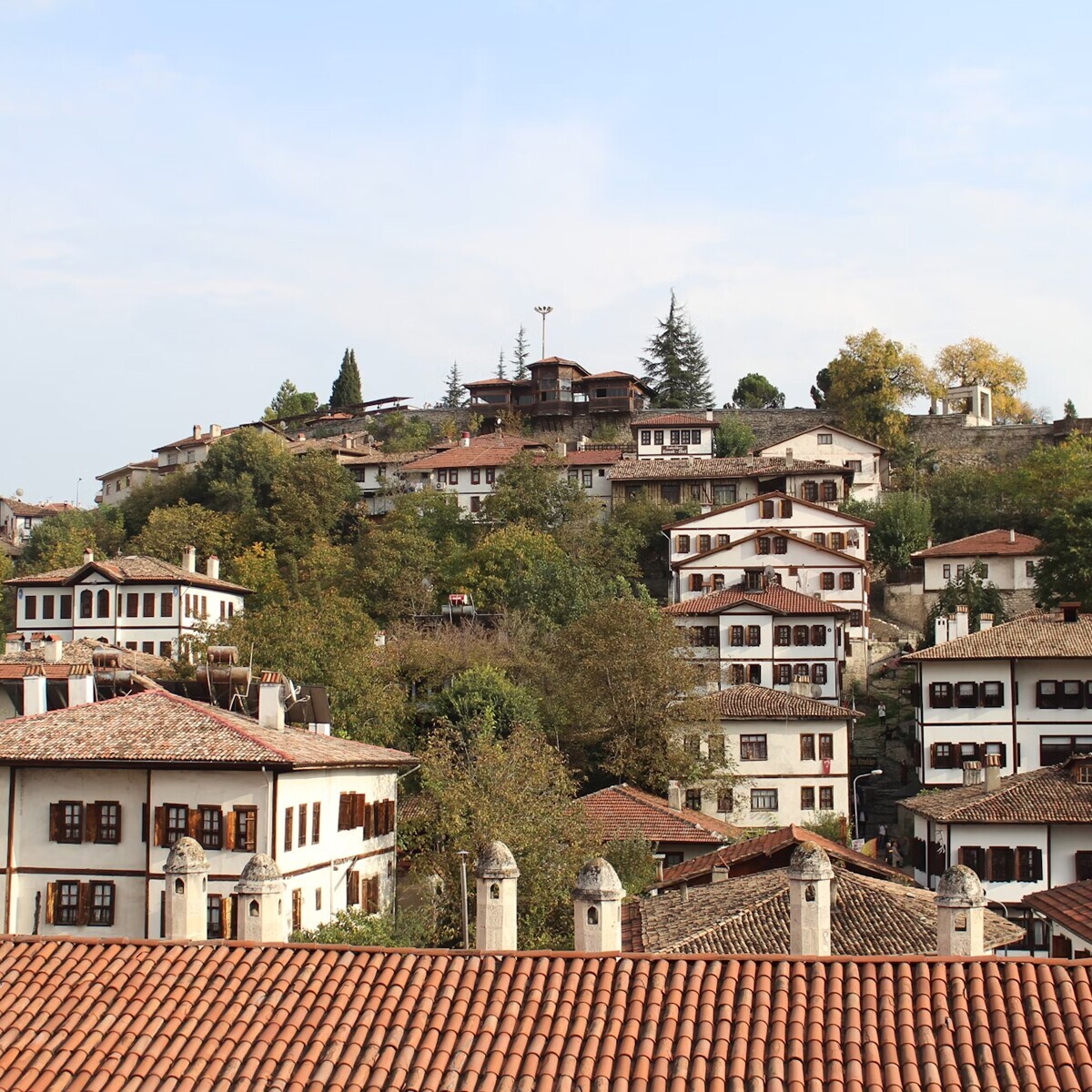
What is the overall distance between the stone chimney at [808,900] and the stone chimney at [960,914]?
56.8 inches

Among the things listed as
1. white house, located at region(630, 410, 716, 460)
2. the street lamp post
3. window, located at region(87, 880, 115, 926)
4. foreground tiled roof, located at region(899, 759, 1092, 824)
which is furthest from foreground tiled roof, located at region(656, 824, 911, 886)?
white house, located at region(630, 410, 716, 460)

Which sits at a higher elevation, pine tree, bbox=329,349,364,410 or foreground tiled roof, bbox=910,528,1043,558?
pine tree, bbox=329,349,364,410

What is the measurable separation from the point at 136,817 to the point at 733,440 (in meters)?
58.2

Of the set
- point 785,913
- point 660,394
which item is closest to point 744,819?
point 785,913

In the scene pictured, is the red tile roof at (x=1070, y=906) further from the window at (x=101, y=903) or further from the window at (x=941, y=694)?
the window at (x=941, y=694)

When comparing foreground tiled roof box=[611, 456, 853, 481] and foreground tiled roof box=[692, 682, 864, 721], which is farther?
foreground tiled roof box=[611, 456, 853, 481]

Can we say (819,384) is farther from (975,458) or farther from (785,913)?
(785,913)

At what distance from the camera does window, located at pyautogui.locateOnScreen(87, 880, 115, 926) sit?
31.0 meters

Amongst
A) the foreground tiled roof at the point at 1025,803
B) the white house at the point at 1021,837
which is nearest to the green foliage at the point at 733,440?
the foreground tiled roof at the point at 1025,803

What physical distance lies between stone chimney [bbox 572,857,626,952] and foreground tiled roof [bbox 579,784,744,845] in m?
22.2

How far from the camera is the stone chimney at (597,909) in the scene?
18.5 meters

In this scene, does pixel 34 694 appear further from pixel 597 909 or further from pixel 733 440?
pixel 733 440

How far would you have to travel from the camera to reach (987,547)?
2729 inches

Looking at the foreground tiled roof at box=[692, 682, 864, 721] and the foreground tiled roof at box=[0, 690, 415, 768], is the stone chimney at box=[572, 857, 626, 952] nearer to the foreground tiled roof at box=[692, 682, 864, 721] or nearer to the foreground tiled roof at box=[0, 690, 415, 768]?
the foreground tiled roof at box=[0, 690, 415, 768]
